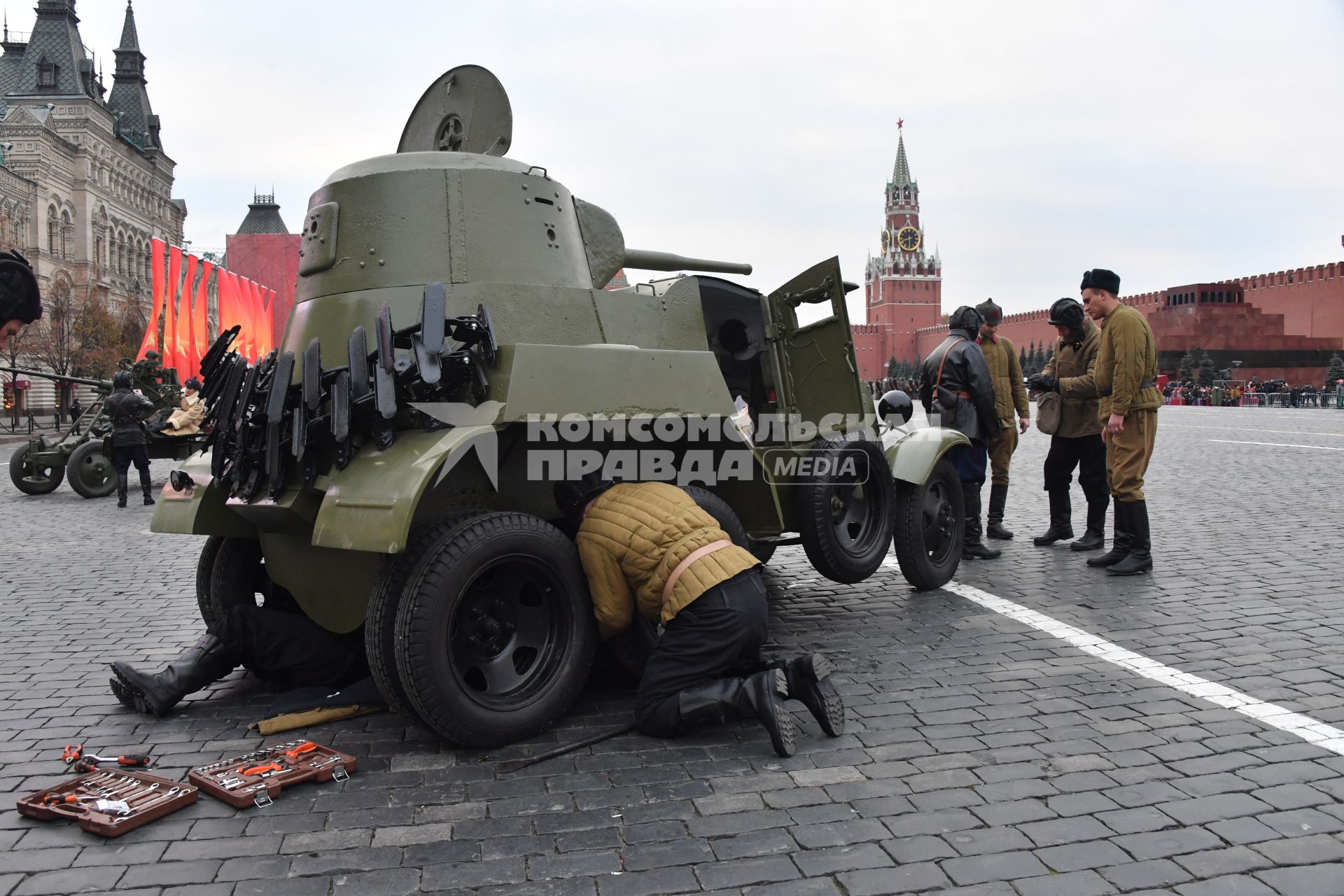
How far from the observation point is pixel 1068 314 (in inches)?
336

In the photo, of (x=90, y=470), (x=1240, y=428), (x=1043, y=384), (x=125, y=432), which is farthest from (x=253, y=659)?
(x=1240, y=428)

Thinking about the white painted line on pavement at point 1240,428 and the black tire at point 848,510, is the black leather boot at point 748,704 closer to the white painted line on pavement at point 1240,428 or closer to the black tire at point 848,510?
the black tire at point 848,510

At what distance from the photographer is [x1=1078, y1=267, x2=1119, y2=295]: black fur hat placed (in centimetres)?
764

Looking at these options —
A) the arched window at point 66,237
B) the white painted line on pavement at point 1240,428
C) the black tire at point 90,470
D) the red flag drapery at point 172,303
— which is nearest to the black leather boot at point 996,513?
the black tire at point 90,470

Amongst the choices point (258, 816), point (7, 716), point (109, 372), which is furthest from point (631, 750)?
point (109, 372)

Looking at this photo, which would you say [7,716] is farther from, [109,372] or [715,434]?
[109,372]

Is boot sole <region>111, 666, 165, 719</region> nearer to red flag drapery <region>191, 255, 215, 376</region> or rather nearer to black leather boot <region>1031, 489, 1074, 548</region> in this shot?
black leather boot <region>1031, 489, 1074, 548</region>

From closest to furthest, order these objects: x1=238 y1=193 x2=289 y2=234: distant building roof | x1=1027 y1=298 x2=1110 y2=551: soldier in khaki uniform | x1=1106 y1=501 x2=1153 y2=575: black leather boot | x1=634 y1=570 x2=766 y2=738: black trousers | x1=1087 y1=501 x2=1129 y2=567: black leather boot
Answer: x1=634 y1=570 x2=766 y2=738: black trousers → x1=1106 y1=501 x2=1153 y2=575: black leather boot → x1=1087 y1=501 x2=1129 y2=567: black leather boot → x1=1027 y1=298 x2=1110 y2=551: soldier in khaki uniform → x1=238 y1=193 x2=289 y2=234: distant building roof

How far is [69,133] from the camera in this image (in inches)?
2534

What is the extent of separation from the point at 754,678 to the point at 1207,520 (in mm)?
7559

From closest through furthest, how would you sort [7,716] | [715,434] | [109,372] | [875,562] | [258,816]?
[258,816] < [7,716] < [715,434] < [875,562] < [109,372]

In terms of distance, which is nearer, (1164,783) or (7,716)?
(1164,783)

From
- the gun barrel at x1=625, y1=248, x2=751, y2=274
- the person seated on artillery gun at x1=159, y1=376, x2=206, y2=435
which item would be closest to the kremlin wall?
the person seated on artillery gun at x1=159, y1=376, x2=206, y2=435

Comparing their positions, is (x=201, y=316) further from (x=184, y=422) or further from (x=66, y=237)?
(x=66, y=237)
